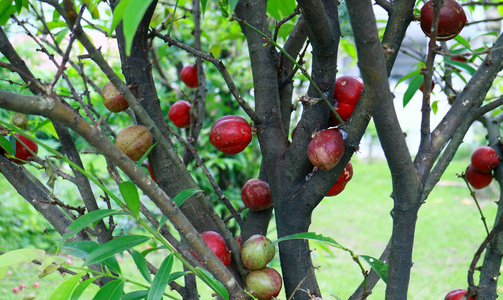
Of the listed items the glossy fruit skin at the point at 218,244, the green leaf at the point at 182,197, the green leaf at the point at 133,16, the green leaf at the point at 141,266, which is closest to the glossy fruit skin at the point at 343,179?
the glossy fruit skin at the point at 218,244

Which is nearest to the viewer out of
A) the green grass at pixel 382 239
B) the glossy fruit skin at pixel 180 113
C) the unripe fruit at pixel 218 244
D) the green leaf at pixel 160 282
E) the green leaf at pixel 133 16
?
the green leaf at pixel 133 16

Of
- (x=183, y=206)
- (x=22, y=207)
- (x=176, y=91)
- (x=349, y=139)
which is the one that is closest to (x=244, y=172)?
(x=176, y=91)

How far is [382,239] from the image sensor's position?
15.9ft

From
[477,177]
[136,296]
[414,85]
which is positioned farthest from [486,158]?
[136,296]

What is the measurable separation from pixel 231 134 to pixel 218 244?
29 centimetres

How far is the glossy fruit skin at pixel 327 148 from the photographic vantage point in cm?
91

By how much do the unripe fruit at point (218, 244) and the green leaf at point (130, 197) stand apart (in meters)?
0.34

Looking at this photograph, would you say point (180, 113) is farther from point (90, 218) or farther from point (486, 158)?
point (486, 158)

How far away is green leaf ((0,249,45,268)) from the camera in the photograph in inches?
27.4

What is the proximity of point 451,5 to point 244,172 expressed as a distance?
8.23 feet

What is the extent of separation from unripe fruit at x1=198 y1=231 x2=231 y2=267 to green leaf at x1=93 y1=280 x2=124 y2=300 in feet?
1.03

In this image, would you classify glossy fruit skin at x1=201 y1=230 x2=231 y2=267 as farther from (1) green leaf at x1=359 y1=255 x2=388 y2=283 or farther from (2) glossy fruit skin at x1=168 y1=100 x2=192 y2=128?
(2) glossy fruit skin at x1=168 y1=100 x2=192 y2=128

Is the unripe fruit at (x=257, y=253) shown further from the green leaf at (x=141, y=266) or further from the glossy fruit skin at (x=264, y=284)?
the green leaf at (x=141, y=266)

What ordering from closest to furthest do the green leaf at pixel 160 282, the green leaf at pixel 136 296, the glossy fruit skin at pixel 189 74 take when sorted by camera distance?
1. the green leaf at pixel 160 282
2. the green leaf at pixel 136 296
3. the glossy fruit skin at pixel 189 74
